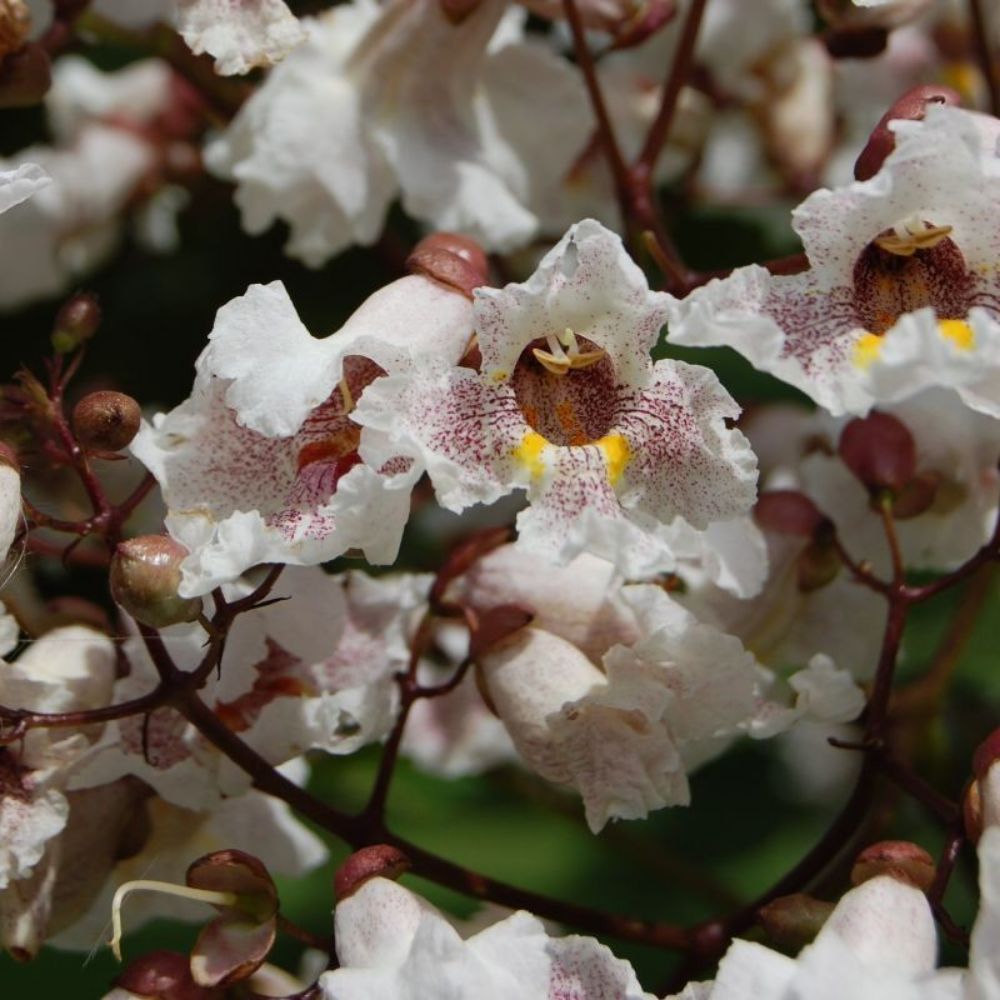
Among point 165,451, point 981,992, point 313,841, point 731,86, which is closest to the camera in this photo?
point 981,992

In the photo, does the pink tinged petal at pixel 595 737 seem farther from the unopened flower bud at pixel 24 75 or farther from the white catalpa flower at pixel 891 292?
the unopened flower bud at pixel 24 75

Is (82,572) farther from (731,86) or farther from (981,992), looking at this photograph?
(981,992)

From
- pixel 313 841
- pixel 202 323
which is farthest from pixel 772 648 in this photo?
pixel 202 323

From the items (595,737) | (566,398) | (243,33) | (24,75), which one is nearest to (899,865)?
(595,737)

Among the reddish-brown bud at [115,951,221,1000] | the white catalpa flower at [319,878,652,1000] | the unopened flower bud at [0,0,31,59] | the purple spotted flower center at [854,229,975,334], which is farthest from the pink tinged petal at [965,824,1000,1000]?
the unopened flower bud at [0,0,31,59]

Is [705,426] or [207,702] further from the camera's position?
[207,702]

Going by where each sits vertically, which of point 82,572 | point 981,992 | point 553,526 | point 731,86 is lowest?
point 82,572
